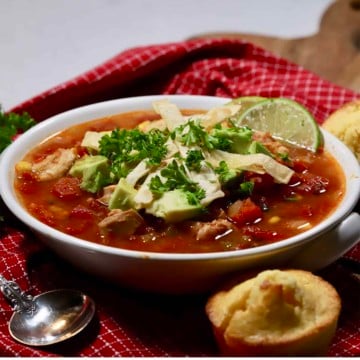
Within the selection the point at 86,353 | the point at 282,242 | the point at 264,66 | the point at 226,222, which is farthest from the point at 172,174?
the point at 264,66

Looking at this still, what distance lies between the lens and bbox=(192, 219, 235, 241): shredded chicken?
9.16 ft

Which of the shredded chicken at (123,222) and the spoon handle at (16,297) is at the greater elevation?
the shredded chicken at (123,222)

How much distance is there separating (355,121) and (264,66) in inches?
47.3

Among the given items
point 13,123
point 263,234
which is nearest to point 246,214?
point 263,234

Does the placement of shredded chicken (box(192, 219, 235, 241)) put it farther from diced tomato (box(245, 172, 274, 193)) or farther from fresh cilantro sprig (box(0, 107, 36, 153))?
fresh cilantro sprig (box(0, 107, 36, 153))

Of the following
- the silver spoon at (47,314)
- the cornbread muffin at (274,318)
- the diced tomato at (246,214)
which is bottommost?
the silver spoon at (47,314)

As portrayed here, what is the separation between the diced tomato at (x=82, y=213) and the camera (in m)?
2.93

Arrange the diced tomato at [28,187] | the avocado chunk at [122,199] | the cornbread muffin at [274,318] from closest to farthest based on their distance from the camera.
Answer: the cornbread muffin at [274,318] < the avocado chunk at [122,199] < the diced tomato at [28,187]

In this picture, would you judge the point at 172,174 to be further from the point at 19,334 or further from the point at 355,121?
the point at 355,121

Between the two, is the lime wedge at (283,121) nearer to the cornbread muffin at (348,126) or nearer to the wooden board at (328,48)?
the cornbread muffin at (348,126)

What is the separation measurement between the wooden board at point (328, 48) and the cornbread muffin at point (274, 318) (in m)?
2.59

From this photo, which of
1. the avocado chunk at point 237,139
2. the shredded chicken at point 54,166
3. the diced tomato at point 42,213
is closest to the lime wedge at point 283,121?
the avocado chunk at point 237,139

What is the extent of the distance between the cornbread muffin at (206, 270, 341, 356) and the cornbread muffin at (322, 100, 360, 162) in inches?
49.2

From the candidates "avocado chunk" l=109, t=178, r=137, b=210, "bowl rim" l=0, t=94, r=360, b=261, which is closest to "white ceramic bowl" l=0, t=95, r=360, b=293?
"bowl rim" l=0, t=94, r=360, b=261
